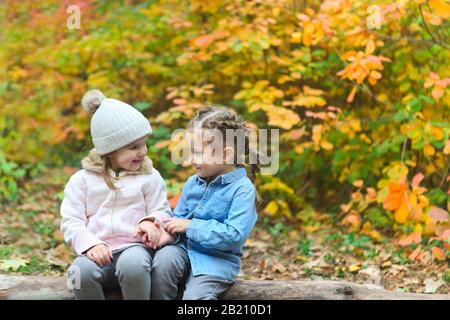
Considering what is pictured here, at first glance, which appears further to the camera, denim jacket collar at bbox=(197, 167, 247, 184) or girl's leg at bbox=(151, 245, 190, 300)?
denim jacket collar at bbox=(197, 167, 247, 184)

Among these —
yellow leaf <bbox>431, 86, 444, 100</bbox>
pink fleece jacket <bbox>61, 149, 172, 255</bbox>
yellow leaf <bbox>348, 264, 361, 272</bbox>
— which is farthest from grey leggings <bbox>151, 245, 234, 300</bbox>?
yellow leaf <bbox>431, 86, 444, 100</bbox>

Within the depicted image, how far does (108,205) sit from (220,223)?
532mm

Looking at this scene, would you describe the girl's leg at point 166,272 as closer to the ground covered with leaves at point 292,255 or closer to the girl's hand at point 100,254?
the girl's hand at point 100,254

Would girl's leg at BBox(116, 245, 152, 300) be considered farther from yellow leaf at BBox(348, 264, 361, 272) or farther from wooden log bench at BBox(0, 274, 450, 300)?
yellow leaf at BBox(348, 264, 361, 272)

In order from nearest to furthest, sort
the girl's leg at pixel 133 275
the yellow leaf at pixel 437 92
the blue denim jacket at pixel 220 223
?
the girl's leg at pixel 133 275, the blue denim jacket at pixel 220 223, the yellow leaf at pixel 437 92

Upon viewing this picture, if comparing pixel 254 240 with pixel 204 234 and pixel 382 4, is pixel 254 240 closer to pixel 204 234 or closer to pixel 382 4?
pixel 382 4

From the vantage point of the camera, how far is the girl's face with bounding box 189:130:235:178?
3.14 m

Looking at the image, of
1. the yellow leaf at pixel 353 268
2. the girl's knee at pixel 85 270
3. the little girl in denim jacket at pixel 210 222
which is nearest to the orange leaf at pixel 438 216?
the yellow leaf at pixel 353 268

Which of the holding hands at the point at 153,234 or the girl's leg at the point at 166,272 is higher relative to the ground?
the holding hands at the point at 153,234

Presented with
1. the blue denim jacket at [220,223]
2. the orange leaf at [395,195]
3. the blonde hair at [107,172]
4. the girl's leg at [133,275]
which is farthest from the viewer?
the orange leaf at [395,195]

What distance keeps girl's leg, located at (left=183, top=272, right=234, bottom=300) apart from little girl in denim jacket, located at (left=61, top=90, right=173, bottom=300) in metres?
0.19

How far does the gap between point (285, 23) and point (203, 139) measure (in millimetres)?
3171

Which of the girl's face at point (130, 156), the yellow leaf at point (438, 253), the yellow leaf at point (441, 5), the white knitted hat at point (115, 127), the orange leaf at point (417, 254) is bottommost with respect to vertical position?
the orange leaf at point (417, 254)

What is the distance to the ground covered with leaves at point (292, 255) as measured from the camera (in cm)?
421
